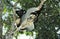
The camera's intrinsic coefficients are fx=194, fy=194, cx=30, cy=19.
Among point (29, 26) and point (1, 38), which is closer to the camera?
point (29, 26)

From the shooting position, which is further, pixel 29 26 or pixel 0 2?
pixel 0 2

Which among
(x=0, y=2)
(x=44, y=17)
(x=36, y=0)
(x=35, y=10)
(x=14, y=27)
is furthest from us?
(x=44, y=17)

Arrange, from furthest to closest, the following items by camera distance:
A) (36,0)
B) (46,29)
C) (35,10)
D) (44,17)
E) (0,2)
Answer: (46,29)
(44,17)
(36,0)
(0,2)
(35,10)

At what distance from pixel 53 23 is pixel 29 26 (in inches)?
122

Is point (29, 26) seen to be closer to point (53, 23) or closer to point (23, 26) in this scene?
point (23, 26)

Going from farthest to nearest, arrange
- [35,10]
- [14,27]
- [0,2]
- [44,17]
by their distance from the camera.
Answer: [44,17] → [0,2] → [14,27] → [35,10]

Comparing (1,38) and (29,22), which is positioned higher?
(29,22)

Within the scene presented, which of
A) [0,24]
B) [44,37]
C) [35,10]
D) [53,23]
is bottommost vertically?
[44,37]

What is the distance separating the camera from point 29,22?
1.43m

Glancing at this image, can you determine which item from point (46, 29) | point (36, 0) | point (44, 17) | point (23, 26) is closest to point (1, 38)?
point (23, 26)

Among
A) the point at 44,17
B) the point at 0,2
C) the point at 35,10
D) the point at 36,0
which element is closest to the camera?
the point at 35,10

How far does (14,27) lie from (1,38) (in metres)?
0.30

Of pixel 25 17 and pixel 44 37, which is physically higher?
pixel 25 17

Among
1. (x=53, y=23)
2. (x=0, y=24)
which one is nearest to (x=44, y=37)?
(x=53, y=23)
